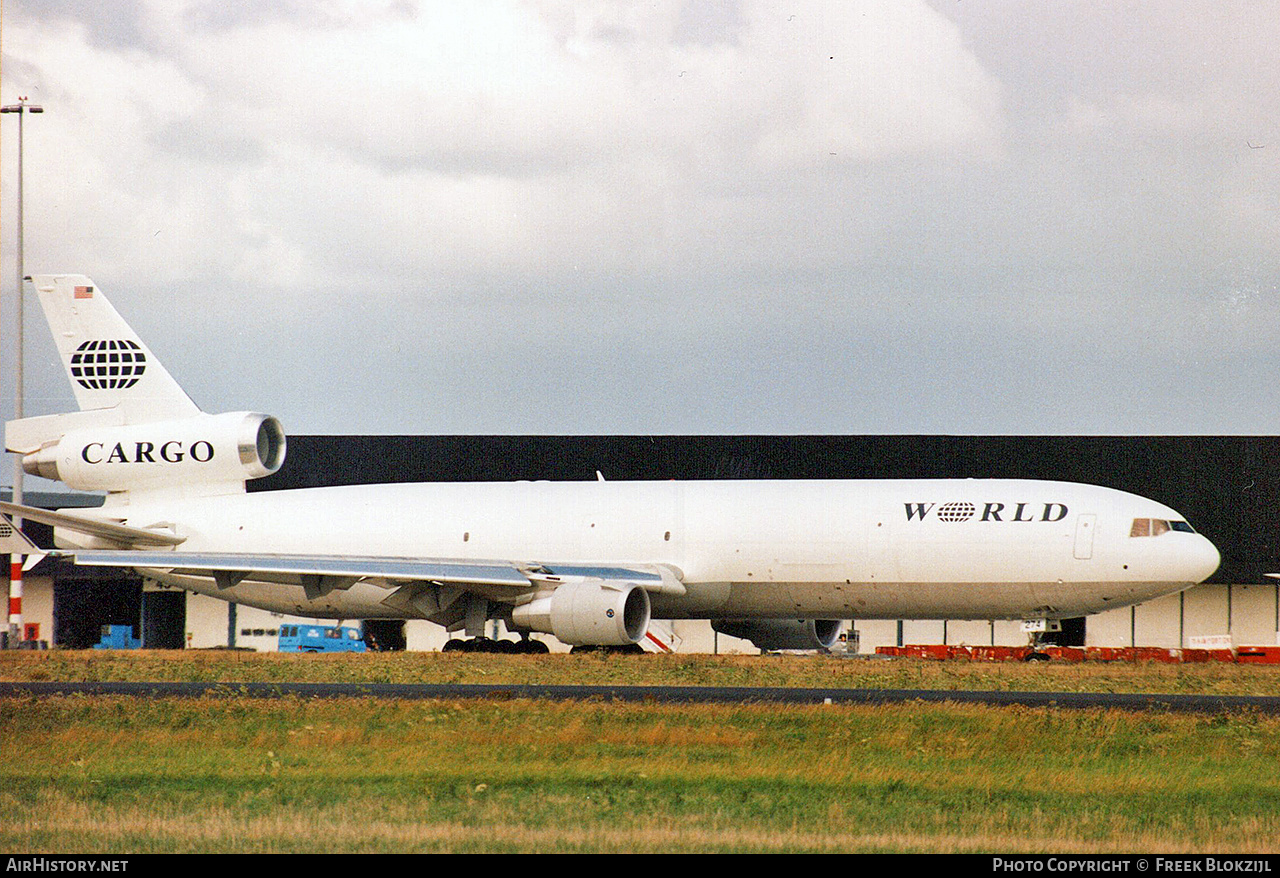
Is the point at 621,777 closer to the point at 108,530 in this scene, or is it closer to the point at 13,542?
the point at 13,542

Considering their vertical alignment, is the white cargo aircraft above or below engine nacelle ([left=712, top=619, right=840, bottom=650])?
above

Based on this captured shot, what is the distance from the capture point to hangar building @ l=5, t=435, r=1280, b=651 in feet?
181

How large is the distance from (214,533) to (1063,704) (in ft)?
90.3

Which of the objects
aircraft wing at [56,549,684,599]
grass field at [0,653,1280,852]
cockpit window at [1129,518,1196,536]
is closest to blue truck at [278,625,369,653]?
aircraft wing at [56,549,684,599]

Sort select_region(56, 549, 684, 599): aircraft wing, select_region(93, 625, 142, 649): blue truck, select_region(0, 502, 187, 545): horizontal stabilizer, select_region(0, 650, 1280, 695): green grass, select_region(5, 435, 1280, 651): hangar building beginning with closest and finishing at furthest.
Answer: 1. select_region(0, 650, 1280, 695): green grass
2. select_region(56, 549, 684, 599): aircraft wing
3. select_region(0, 502, 187, 545): horizontal stabilizer
4. select_region(5, 435, 1280, 651): hangar building
5. select_region(93, 625, 142, 649): blue truck

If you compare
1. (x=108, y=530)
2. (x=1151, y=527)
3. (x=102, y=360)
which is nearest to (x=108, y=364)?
(x=102, y=360)

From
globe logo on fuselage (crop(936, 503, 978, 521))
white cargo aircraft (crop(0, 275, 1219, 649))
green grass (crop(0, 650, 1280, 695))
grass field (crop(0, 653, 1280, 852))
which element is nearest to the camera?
grass field (crop(0, 653, 1280, 852))

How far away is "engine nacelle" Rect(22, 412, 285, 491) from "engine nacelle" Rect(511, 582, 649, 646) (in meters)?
11.2

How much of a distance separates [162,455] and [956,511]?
23558mm

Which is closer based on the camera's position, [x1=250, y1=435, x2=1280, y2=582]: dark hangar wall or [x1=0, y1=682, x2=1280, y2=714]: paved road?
[x1=0, y1=682, x2=1280, y2=714]: paved road

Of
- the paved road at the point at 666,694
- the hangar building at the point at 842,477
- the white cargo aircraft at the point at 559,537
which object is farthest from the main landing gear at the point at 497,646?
the paved road at the point at 666,694

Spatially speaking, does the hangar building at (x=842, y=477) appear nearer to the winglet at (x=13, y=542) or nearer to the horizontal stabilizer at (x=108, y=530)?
the horizontal stabilizer at (x=108, y=530)

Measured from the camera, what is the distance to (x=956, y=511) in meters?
37.9

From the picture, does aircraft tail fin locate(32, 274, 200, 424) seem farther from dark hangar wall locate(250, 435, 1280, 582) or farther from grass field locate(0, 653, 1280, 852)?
grass field locate(0, 653, 1280, 852)
